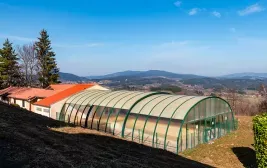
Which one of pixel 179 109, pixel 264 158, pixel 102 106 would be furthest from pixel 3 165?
pixel 102 106

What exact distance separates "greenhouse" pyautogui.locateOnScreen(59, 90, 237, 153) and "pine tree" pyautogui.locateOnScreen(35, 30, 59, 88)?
2656 cm

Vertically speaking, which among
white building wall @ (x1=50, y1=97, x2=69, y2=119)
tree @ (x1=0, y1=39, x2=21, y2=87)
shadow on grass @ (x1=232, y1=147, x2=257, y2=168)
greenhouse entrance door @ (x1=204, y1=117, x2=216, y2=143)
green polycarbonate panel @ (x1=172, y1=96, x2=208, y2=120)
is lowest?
shadow on grass @ (x1=232, y1=147, x2=257, y2=168)

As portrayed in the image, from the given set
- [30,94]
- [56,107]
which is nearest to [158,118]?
[56,107]

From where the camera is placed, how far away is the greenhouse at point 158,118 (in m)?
18.7

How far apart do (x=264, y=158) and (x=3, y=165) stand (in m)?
11.8

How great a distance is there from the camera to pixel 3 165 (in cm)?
656

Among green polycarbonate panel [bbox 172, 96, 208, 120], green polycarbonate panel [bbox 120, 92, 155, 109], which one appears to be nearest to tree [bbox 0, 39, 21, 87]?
green polycarbonate panel [bbox 120, 92, 155, 109]

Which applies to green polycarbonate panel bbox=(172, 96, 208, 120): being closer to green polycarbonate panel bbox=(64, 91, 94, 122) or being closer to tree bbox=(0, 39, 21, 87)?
green polycarbonate panel bbox=(64, 91, 94, 122)

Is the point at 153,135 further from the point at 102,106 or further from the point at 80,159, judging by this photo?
the point at 80,159

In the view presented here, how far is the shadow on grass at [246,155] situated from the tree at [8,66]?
44785mm

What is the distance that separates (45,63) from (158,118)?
38.0 metres

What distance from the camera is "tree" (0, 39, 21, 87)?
48469mm

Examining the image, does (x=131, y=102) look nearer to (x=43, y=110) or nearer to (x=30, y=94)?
(x=43, y=110)

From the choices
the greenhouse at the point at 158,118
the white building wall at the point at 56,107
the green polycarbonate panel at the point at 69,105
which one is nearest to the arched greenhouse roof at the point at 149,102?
the greenhouse at the point at 158,118
